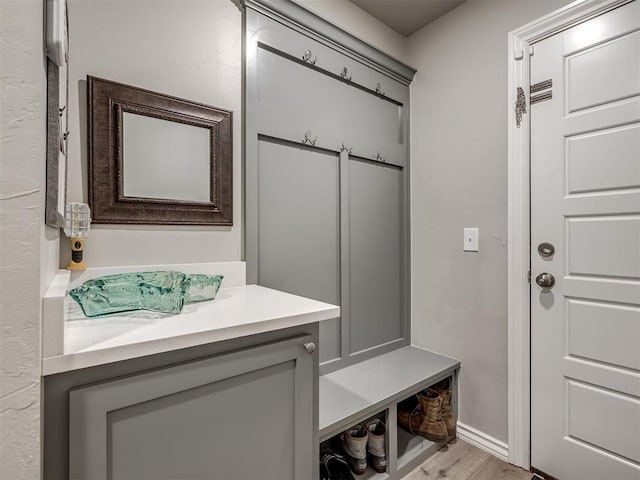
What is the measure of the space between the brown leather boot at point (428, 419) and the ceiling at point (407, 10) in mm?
2137

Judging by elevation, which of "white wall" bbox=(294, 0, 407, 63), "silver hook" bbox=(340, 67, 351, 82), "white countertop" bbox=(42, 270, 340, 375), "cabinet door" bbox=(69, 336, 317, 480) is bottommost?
"cabinet door" bbox=(69, 336, 317, 480)

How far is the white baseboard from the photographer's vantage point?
65.5 inches

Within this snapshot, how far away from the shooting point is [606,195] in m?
1.36

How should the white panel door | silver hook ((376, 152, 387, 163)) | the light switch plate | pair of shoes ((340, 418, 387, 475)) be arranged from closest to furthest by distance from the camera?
1. the white panel door
2. pair of shoes ((340, 418, 387, 475))
3. the light switch plate
4. silver hook ((376, 152, 387, 163))

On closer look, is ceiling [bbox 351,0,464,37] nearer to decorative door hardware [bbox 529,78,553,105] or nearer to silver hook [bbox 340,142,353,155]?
decorative door hardware [bbox 529,78,553,105]

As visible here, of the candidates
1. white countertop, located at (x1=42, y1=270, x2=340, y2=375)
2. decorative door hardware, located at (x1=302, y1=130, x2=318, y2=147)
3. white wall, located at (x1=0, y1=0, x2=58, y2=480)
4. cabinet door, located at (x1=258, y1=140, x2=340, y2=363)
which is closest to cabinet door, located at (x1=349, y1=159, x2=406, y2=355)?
cabinet door, located at (x1=258, y1=140, x2=340, y2=363)

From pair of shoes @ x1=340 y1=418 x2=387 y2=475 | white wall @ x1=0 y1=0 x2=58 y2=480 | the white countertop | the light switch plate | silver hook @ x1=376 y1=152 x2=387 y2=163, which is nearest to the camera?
white wall @ x1=0 y1=0 x2=58 y2=480

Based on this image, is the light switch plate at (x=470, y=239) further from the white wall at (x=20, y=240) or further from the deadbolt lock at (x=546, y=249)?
the white wall at (x=20, y=240)

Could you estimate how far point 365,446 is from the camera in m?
1.50

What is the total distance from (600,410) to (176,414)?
1.66 meters

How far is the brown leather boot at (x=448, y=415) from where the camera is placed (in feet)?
5.85

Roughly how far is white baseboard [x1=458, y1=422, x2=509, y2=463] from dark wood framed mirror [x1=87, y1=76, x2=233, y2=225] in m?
1.67

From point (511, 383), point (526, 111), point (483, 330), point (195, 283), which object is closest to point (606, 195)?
point (526, 111)

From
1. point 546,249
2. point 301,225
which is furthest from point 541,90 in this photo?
point 301,225
